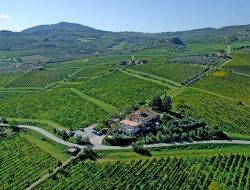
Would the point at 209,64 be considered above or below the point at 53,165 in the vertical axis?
above

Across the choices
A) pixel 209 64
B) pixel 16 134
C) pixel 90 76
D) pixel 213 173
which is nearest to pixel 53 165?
pixel 16 134

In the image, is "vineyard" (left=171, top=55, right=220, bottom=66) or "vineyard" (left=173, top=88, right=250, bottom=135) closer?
"vineyard" (left=173, top=88, right=250, bottom=135)

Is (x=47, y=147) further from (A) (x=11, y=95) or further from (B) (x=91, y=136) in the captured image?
(A) (x=11, y=95)

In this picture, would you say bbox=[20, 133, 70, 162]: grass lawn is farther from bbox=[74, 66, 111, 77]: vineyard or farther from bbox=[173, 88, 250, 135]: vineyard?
bbox=[74, 66, 111, 77]: vineyard

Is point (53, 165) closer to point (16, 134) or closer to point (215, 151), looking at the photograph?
point (16, 134)

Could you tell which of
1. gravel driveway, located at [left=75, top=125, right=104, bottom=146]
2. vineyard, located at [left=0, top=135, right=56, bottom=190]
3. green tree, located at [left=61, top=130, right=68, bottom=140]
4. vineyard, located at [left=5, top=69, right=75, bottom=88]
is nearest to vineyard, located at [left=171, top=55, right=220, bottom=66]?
vineyard, located at [left=5, top=69, right=75, bottom=88]

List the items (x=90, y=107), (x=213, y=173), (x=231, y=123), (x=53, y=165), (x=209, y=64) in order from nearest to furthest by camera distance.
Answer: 1. (x=213, y=173)
2. (x=53, y=165)
3. (x=231, y=123)
4. (x=90, y=107)
5. (x=209, y=64)
